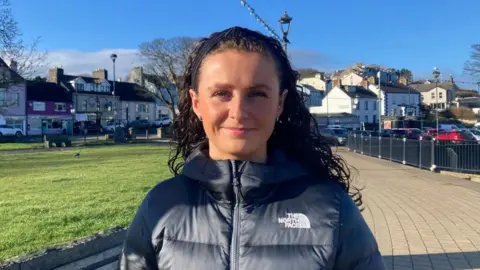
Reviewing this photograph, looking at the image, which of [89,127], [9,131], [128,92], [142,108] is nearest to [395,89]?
[142,108]

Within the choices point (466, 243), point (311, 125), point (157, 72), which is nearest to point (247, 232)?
point (311, 125)

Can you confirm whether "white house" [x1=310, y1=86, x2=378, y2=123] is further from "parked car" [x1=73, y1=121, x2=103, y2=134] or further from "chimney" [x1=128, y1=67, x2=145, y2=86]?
"parked car" [x1=73, y1=121, x2=103, y2=134]

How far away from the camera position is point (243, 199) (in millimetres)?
1750

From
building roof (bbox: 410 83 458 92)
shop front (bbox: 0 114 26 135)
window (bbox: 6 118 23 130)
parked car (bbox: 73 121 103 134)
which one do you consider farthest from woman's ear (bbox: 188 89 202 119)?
building roof (bbox: 410 83 458 92)

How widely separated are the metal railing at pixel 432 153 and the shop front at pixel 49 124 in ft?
166

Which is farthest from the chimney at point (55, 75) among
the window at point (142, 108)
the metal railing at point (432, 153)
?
the metal railing at point (432, 153)

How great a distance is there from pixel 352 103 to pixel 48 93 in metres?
47.2

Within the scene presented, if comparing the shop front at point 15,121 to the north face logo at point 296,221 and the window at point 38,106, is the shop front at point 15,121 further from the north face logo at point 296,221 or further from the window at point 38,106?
the north face logo at point 296,221

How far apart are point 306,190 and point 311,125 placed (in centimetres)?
52

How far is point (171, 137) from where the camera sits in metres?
2.36

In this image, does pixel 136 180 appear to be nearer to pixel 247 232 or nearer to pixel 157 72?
pixel 247 232

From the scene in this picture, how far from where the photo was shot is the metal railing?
49.1 ft

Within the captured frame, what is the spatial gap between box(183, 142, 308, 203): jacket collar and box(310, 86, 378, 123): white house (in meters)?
79.1

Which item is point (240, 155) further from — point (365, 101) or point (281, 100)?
point (365, 101)
